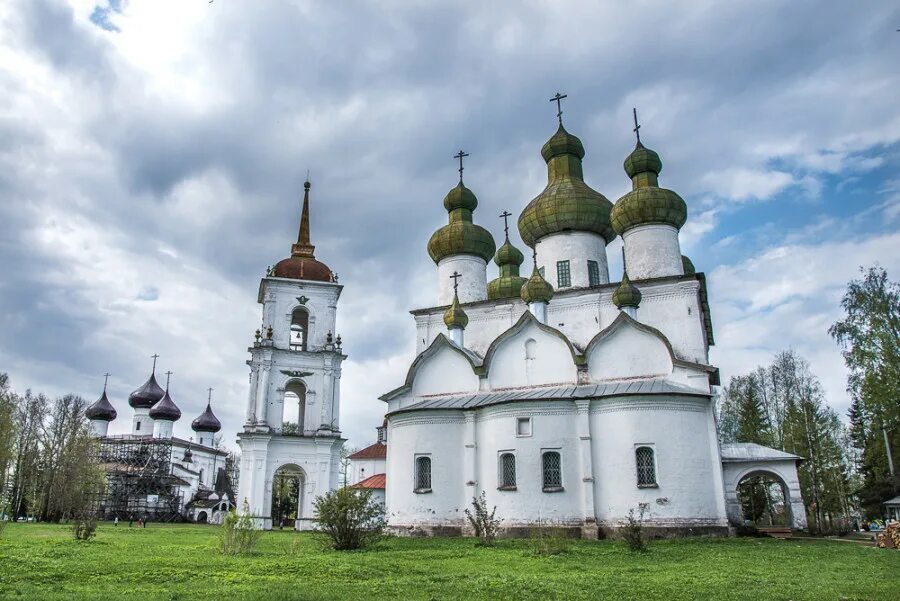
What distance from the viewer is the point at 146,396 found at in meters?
48.7

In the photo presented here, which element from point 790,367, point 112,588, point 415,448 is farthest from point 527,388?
point 790,367

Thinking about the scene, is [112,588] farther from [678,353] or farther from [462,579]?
[678,353]

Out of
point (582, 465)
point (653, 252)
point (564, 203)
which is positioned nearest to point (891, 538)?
point (582, 465)

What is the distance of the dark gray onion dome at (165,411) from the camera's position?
155 ft

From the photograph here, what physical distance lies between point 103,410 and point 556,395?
41347mm

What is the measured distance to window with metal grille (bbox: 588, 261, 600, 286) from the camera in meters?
22.9

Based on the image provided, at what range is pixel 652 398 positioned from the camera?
17391mm

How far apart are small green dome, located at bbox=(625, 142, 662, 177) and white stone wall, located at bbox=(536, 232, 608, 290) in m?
2.55

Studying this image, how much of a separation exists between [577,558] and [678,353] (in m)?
9.94

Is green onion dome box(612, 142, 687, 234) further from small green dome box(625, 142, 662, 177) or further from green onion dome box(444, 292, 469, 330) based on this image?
green onion dome box(444, 292, 469, 330)

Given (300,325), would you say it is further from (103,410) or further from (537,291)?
(103,410)

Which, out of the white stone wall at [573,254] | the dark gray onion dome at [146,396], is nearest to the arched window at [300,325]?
the white stone wall at [573,254]

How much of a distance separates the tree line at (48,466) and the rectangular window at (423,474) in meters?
21.7

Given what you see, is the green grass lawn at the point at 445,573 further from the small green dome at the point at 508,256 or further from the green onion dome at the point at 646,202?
the small green dome at the point at 508,256
